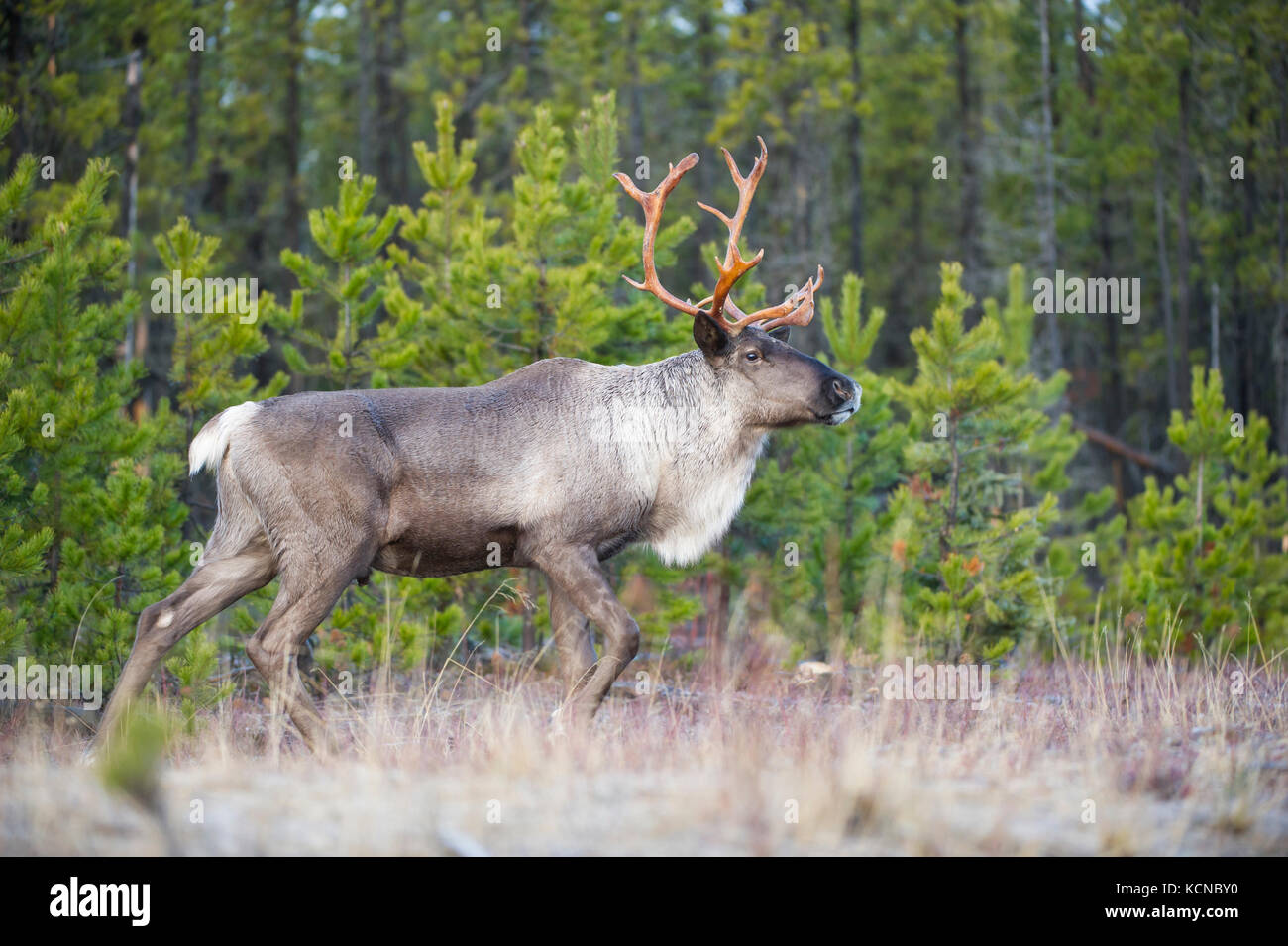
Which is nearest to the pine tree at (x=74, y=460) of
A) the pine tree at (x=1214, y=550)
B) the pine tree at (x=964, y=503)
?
the pine tree at (x=964, y=503)

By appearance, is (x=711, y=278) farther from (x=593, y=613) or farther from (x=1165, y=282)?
(x=1165, y=282)

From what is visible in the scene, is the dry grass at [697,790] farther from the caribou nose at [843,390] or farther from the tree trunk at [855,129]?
the tree trunk at [855,129]

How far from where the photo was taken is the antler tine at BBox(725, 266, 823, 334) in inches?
273

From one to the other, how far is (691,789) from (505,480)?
243 cm

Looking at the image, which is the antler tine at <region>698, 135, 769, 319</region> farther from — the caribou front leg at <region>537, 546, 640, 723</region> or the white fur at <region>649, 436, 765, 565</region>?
the caribou front leg at <region>537, 546, 640, 723</region>

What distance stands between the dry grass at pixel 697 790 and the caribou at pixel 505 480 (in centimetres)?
54

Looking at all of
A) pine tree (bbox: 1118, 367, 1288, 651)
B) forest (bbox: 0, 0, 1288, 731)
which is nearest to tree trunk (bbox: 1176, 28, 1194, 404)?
forest (bbox: 0, 0, 1288, 731)

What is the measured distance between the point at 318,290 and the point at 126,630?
120 inches

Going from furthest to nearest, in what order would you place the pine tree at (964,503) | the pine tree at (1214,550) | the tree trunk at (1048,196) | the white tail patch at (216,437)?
the tree trunk at (1048,196), the pine tree at (1214,550), the pine tree at (964,503), the white tail patch at (216,437)

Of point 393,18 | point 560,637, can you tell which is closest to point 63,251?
point 560,637

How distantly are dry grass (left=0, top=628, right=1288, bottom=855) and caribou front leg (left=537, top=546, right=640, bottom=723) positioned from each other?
9.2 inches

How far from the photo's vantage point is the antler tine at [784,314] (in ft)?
22.7

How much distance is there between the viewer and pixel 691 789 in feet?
14.1

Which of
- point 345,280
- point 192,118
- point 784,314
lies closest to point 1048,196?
point 192,118
